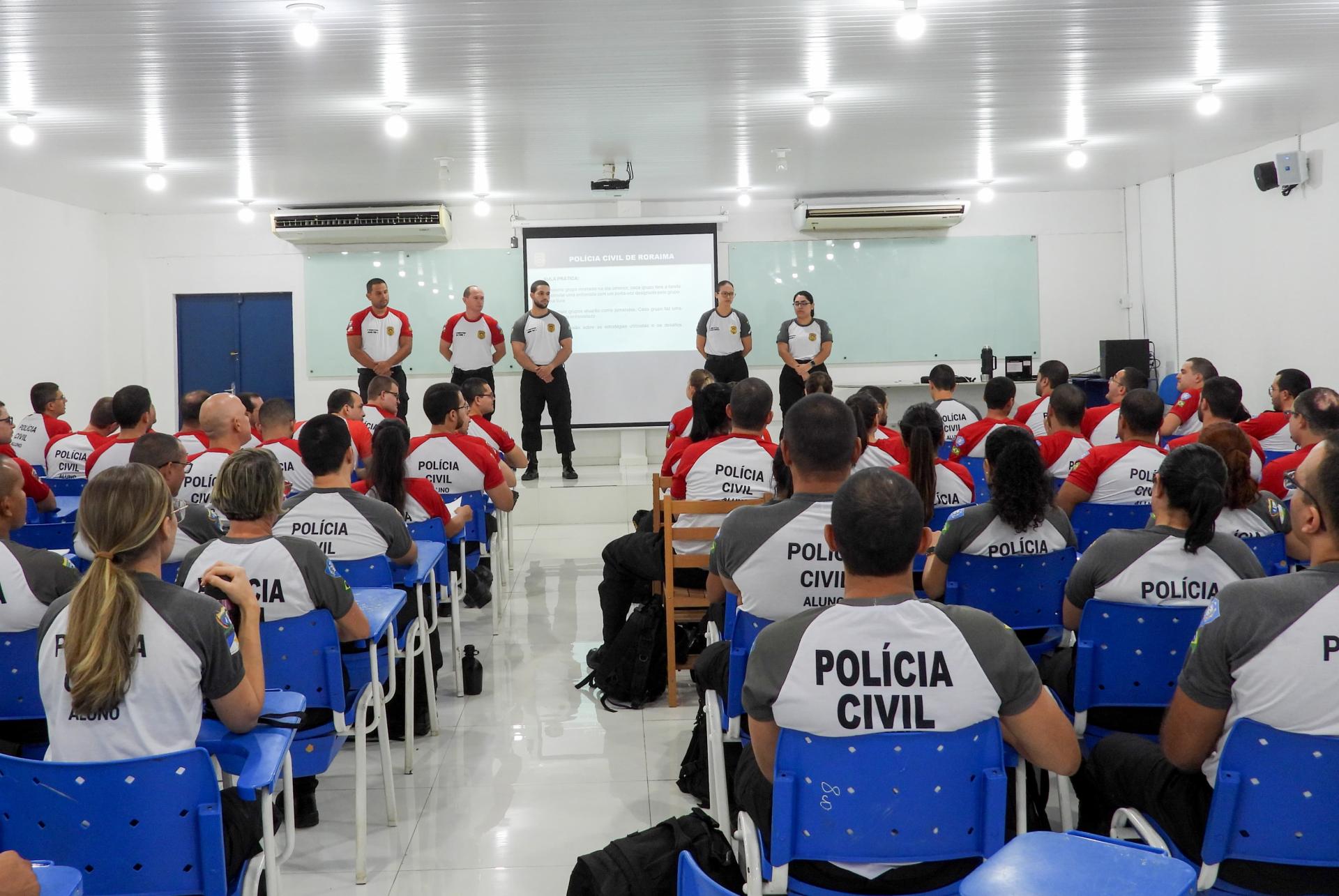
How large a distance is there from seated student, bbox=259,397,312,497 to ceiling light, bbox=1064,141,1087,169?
6.46 metres

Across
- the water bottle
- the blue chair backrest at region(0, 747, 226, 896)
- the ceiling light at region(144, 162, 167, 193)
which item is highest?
the ceiling light at region(144, 162, 167, 193)

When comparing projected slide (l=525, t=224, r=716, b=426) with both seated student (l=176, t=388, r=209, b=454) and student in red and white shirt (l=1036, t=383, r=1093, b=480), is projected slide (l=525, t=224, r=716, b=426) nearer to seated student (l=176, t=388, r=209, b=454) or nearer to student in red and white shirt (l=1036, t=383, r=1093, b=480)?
seated student (l=176, t=388, r=209, b=454)

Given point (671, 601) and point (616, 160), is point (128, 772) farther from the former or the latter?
point (616, 160)

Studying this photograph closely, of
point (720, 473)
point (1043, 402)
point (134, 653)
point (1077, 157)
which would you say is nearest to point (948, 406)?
point (1043, 402)

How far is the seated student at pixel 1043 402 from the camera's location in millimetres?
7164

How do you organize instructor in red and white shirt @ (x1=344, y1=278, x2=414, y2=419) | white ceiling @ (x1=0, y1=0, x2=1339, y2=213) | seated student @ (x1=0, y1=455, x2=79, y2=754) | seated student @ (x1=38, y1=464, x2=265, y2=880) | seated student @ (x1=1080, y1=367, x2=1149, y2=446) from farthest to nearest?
instructor in red and white shirt @ (x1=344, y1=278, x2=414, y2=419) < seated student @ (x1=1080, y1=367, x2=1149, y2=446) < white ceiling @ (x1=0, y1=0, x2=1339, y2=213) < seated student @ (x1=0, y1=455, x2=79, y2=754) < seated student @ (x1=38, y1=464, x2=265, y2=880)

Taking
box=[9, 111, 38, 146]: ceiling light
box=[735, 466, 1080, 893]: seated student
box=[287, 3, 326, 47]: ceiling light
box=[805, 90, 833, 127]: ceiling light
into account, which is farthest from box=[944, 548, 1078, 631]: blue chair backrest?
box=[9, 111, 38, 146]: ceiling light

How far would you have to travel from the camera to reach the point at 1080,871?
1.06 m

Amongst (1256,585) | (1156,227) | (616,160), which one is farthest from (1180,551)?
(1156,227)

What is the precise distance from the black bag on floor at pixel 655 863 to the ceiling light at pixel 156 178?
7.73 m

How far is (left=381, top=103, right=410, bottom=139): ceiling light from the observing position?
658 cm

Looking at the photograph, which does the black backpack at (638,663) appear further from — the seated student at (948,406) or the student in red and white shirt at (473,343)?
the student in red and white shirt at (473,343)

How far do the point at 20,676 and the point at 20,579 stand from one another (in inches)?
9.8

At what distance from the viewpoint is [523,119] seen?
7.10 m
